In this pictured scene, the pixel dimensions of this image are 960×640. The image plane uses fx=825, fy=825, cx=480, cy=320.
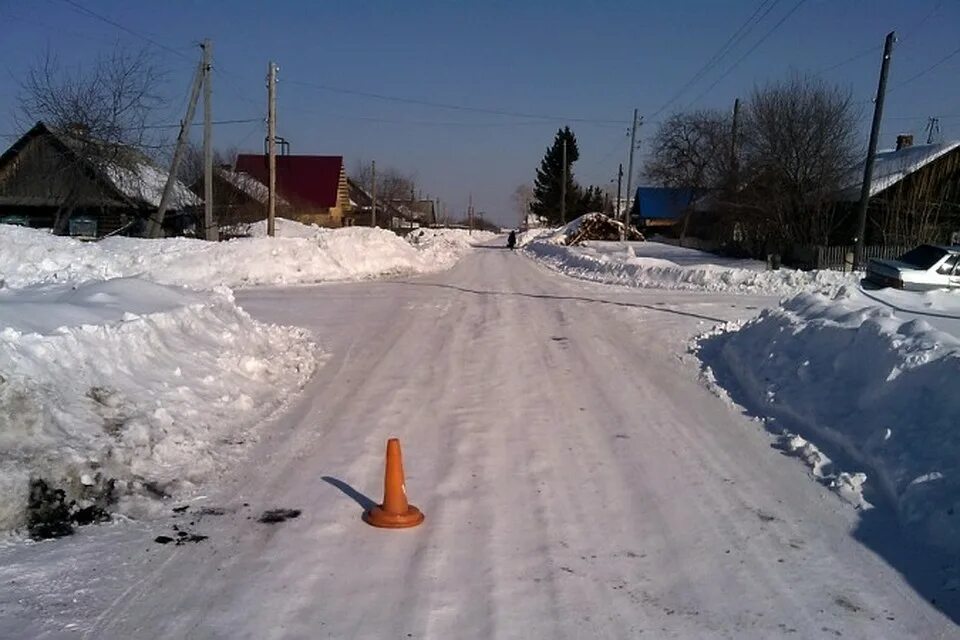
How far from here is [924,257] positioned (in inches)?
800

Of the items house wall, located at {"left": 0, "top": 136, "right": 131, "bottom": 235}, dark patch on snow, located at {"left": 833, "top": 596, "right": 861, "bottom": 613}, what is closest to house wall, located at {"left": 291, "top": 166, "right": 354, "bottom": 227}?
house wall, located at {"left": 0, "top": 136, "right": 131, "bottom": 235}

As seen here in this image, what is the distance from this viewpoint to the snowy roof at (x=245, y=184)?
4944 cm

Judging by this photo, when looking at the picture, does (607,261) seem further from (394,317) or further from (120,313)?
(120,313)

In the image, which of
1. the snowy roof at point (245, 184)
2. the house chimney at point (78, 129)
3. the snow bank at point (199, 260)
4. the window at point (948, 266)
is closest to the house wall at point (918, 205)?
the window at point (948, 266)

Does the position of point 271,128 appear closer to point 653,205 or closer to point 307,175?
point 307,175

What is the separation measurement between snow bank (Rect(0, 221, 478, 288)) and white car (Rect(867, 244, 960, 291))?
58.9 ft

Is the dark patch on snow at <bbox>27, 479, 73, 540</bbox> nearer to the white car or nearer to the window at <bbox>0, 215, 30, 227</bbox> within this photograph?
the white car

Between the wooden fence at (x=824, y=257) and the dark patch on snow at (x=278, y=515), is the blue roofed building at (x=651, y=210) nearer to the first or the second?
the wooden fence at (x=824, y=257)

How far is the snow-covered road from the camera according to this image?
4348 mm

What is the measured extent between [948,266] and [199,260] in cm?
2160

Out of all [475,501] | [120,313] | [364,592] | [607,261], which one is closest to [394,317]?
[120,313]

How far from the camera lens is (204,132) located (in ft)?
103

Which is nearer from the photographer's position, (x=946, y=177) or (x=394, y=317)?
(x=394, y=317)

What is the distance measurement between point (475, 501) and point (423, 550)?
1.00 metres
